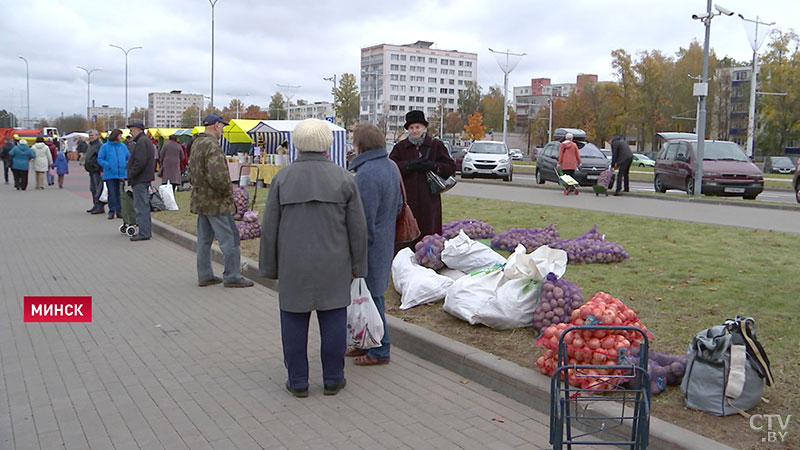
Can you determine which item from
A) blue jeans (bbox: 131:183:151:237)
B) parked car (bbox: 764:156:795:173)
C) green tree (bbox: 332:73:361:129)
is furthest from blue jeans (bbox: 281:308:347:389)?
green tree (bbox: 332:73:361:129)

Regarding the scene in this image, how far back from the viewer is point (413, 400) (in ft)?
15.9

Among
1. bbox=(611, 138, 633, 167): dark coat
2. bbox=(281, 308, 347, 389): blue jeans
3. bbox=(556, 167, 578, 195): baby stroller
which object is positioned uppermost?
bbox=(611, 138, 633, 167): dark coat

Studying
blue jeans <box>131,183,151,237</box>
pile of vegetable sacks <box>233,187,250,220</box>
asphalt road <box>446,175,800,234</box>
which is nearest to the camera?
blue jeans <box>131,183,151,237</box>

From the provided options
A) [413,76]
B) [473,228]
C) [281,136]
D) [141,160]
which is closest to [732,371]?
[473,228]

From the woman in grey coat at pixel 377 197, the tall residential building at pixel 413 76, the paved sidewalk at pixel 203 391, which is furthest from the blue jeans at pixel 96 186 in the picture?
the tall residential building at pixel 413 76

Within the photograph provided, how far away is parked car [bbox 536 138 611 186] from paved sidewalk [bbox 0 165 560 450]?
18.6 m

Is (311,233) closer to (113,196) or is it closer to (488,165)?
(113,196)

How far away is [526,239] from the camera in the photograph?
9.36 meters

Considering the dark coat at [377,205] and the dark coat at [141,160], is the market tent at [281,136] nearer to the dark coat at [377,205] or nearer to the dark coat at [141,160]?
the dark coat at [141,160]

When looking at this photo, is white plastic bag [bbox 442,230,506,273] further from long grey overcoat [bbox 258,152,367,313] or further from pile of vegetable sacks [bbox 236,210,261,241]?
pile of vegetable sacks [bbox 236,210,261,241]

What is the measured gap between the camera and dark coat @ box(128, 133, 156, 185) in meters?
12.2

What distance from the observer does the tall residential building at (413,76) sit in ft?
531

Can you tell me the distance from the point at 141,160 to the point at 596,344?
990 cm

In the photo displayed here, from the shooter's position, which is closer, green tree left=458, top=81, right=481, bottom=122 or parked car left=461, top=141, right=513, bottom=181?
parked car left=461, top=141, right=513, bottom=181
